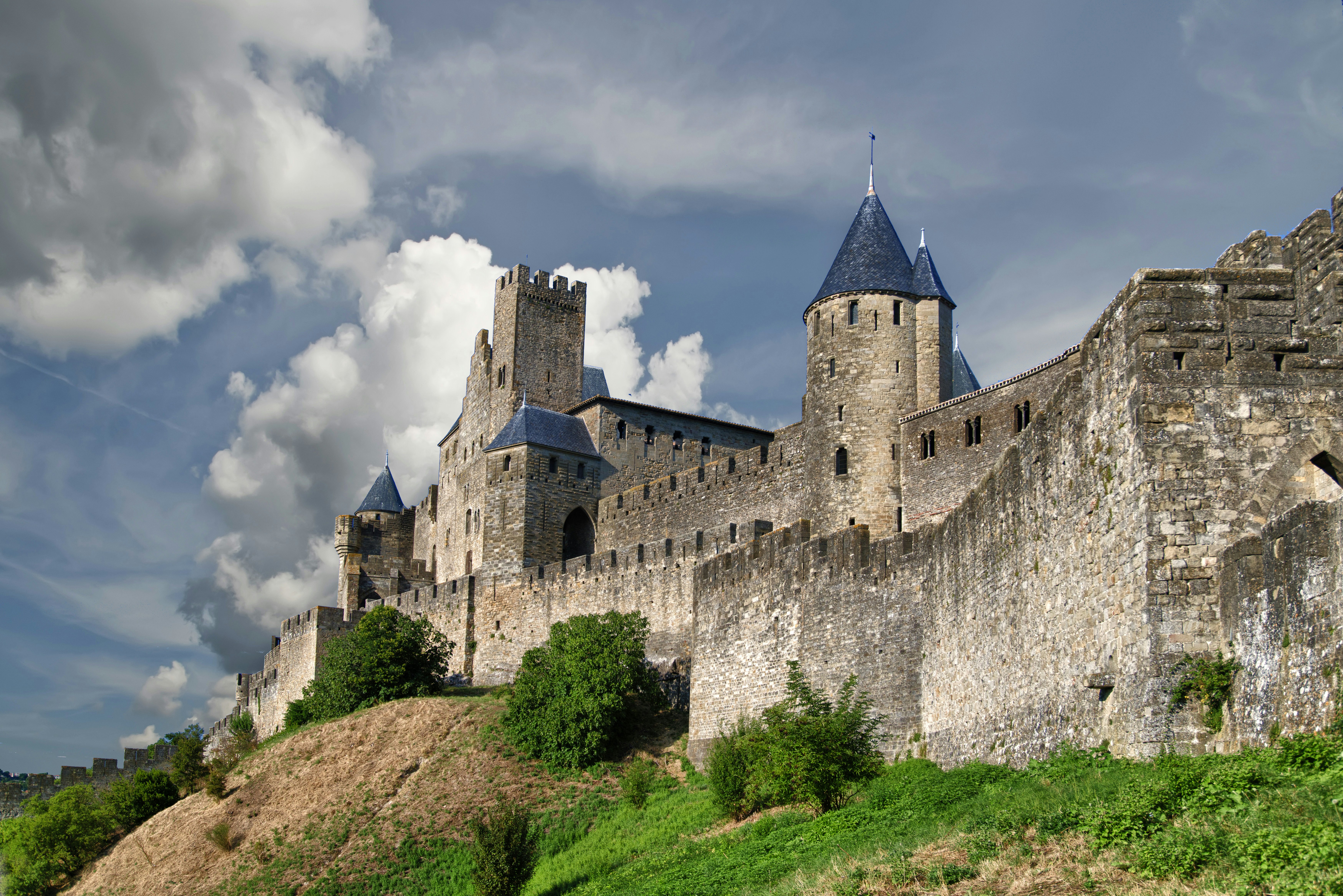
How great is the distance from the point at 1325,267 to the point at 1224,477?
252cm

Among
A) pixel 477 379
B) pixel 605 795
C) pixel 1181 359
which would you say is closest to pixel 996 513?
pixel 1181 359

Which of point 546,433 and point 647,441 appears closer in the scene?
point 546,433

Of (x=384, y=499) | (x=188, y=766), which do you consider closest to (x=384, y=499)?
(x=384, y=499)

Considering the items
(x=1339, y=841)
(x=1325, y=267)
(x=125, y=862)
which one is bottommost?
(x=125, y=862)

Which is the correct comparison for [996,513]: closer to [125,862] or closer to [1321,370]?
[1321,370]

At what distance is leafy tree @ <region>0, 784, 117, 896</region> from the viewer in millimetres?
41969

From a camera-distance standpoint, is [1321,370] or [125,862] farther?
[125,862]

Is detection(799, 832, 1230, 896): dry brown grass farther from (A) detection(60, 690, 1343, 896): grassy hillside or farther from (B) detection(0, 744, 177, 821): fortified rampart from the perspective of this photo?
(B) detection(0, 744, 177, 821): fortified rampart

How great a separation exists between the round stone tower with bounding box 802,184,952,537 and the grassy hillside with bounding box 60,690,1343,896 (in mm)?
10177

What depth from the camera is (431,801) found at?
3309cm

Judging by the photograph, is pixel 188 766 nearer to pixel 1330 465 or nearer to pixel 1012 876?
pixel 1012 876

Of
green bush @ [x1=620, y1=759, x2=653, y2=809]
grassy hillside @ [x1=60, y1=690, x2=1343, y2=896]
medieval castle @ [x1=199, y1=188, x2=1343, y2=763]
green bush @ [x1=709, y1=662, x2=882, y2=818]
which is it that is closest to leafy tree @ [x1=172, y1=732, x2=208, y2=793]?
grassy hillside @ [x1=60, y1=690, x2=1343, y2=896]

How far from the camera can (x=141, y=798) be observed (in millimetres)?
43156

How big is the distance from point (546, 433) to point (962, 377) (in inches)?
770
